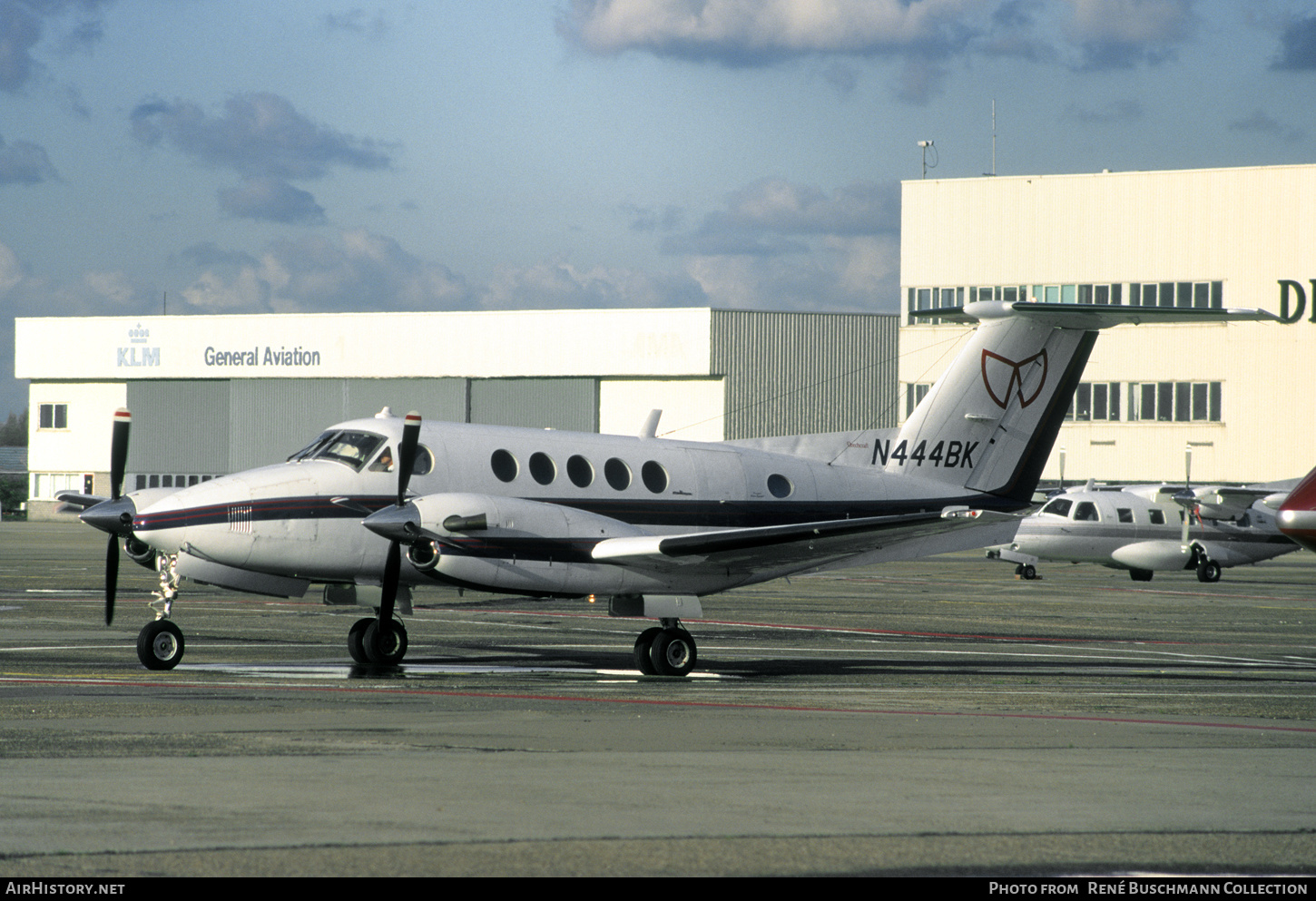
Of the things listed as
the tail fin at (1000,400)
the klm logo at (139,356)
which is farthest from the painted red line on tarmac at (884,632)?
the klm logo at (139,356)

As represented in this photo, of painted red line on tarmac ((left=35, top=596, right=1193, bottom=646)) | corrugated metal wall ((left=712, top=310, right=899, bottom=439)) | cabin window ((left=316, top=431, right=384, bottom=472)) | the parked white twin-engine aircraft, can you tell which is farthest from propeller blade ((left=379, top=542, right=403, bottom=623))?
corrugated metal wall ((left=712, top=310, right=899, bottom=439))

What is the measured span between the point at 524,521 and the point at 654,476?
9.23ft

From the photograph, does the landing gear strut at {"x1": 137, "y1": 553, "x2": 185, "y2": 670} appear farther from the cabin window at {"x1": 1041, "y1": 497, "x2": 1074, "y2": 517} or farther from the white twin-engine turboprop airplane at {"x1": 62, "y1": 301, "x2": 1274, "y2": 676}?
the cabin window at {"x1": 1041, "y1": 497, "x2": 1074, "y2": 517}

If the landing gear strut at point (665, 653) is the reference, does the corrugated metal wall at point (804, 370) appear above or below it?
above

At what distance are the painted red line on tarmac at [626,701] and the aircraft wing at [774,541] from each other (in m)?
2.51

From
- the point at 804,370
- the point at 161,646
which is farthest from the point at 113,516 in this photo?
the point at 804,370

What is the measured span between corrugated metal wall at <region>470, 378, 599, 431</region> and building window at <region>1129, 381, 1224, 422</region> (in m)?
30.9

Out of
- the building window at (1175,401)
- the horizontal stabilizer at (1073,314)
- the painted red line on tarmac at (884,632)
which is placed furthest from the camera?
the building window at (1175,401)

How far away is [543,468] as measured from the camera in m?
19.1

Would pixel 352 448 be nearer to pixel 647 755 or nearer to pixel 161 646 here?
pixel 161 646

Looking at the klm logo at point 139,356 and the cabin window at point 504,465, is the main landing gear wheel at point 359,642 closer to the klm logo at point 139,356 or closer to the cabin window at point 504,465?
the cabin window at point 504,465

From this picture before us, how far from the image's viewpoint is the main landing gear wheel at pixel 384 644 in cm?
1831

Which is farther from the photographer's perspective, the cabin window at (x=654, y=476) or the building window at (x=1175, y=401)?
the building window at (x=1175, y=401)

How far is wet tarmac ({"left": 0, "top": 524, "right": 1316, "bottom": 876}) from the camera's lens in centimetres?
774
